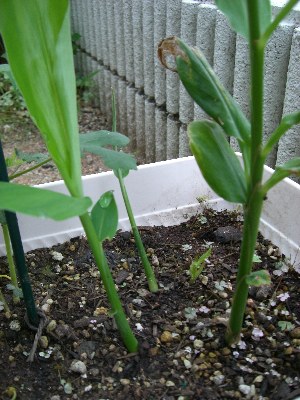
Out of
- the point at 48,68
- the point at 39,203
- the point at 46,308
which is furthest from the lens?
the point at 46,308

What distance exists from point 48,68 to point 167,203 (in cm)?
51

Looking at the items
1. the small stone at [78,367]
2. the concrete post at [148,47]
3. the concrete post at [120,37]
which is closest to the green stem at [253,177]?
the small stone at [78,367]

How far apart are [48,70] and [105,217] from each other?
0.19 m

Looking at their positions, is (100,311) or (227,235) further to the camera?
(227,235)

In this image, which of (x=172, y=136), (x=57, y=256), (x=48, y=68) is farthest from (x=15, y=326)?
(x=172, y=136)

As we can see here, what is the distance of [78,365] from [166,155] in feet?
3.93

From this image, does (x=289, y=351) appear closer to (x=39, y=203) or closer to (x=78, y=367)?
(x=78, y=367)

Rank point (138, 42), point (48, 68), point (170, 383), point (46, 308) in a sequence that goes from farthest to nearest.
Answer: point (138, 42), point (46, 308), point (170, 383), point (48, 68)

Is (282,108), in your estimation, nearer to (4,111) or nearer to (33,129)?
(33,129)

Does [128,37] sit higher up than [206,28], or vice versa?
[206,28]

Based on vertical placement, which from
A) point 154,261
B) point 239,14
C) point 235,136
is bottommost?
point 154,261

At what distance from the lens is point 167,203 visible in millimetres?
994

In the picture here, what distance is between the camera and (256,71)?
1.62 ft

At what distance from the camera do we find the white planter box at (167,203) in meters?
0.87
